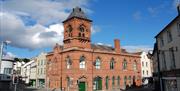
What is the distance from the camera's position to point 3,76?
42938mm

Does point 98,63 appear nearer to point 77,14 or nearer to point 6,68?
point 77,14

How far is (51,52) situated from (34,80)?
664 inches

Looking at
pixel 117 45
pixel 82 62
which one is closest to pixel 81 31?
pixel 82 62

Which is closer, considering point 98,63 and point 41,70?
point 98,63

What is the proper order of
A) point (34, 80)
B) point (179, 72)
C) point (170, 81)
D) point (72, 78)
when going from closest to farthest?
point (179, 72)
point (170, 81)
point (72, 78)
point (34, 80)

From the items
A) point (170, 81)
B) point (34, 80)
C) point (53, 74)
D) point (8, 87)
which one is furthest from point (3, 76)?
point (170, 81)

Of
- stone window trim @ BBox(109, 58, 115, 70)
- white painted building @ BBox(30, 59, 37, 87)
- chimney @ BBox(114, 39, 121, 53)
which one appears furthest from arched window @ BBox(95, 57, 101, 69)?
white painted building @ BBox(30, 59, 37, 87)

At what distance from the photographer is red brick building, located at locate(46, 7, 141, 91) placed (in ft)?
143

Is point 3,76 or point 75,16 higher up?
point 75,16

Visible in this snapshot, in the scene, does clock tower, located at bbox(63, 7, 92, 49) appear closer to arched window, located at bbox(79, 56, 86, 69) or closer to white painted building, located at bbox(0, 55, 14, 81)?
arched window, located at bbox(79, 56, 86, 69)

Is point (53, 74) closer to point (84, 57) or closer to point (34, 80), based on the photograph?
point (84, 57)

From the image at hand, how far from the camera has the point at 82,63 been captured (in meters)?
44.3

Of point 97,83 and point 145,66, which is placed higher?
point 145,66

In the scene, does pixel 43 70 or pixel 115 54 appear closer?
pixel 115 54
